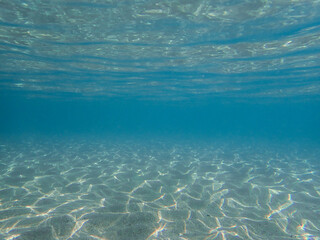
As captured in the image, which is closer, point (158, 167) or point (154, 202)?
point (154, 202)

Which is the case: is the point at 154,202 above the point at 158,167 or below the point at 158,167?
above

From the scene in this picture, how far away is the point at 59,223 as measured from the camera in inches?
221

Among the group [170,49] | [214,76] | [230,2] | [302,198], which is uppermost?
[230,2]

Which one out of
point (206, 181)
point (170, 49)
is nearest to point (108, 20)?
point (170, 49)

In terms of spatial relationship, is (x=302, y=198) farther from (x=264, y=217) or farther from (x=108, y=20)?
(x=108, y=20)

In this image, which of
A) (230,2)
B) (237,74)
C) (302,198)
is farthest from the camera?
(237,74)

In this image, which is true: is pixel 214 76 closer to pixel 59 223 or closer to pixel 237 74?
pixel 237 74

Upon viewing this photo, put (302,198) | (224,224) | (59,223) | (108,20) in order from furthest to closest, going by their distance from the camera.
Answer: (108,20)
(302,198)
(224,224)
(59,223)

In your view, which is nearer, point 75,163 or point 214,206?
point 214,206

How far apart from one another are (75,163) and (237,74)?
18589 millimetres

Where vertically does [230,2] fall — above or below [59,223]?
above

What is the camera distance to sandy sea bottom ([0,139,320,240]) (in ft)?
18.0

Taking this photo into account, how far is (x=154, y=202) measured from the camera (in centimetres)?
734

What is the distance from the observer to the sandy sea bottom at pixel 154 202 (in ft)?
A: 18.0
